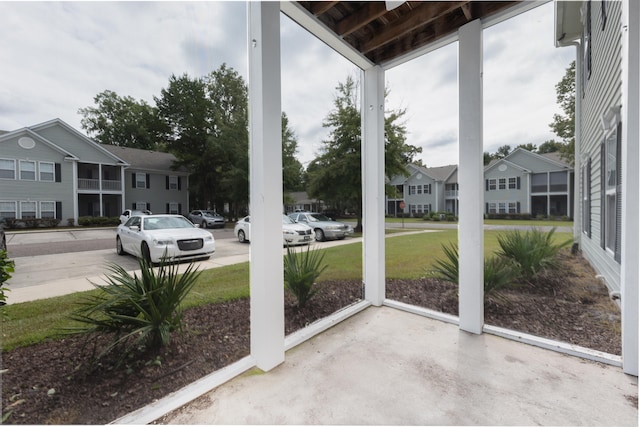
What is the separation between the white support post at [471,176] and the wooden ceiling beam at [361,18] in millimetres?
749

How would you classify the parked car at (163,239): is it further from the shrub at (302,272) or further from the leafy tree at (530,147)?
→ the leafy tree at (530,147)

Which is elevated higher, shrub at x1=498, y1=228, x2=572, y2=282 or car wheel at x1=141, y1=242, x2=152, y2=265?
car wheel at x1=141, y1=242, x2=152, y2=265

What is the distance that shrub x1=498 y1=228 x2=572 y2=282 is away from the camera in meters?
2.25

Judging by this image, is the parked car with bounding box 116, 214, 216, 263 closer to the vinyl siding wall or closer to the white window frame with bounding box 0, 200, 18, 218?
the white window frame with bounding box 0, 200, 18, 218

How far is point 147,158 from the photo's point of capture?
1517 millimetres

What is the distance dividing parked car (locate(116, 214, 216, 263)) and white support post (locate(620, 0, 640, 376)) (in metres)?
2.62

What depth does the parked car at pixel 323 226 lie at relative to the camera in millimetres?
2412

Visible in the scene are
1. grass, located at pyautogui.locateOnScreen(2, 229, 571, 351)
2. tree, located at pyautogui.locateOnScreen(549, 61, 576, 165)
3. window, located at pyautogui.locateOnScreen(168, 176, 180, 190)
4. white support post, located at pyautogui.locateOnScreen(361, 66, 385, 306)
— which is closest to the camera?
grass, located at pyautogui.locateOnScreen(2, 229, 571, 351)

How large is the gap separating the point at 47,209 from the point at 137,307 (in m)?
0.62

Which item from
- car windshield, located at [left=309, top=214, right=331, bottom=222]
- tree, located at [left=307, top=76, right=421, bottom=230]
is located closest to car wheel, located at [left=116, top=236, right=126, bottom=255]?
car windshield, located at [left=309, top=214, right=331, bottom=222]

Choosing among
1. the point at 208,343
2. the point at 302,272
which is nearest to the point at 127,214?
the point at 208,343

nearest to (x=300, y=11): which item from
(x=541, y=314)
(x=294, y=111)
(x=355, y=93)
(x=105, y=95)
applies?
(x=294, y=111)

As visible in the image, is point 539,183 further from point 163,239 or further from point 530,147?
point 163,239

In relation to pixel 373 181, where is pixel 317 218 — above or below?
below
